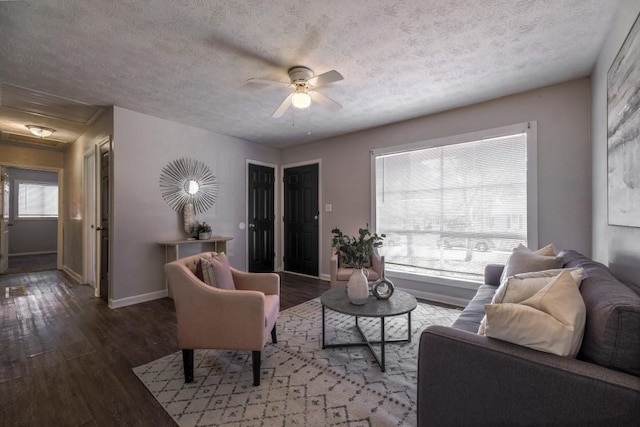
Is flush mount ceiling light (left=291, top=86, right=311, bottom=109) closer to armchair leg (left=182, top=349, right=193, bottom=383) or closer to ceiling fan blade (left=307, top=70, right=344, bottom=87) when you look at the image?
ceiling fan blade (left=307, top=70, right=344, bottom=87)

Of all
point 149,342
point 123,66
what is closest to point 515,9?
point 123,66

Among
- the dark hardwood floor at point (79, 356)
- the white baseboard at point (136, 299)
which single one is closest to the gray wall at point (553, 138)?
the dark hardwood floor at point (79, 356)

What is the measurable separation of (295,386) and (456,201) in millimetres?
2810

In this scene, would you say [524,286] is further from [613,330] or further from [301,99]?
[301,99]

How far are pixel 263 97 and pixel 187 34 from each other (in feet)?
3.69

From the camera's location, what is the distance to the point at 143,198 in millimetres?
3527

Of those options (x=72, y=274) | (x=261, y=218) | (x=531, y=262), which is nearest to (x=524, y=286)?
(x=531, y=262)

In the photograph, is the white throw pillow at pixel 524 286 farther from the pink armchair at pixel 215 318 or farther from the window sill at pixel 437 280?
the window sill at pixel 437 280

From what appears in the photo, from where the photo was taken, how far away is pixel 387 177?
13.2 ft

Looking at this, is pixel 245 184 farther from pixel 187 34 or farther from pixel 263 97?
pixel 187 34

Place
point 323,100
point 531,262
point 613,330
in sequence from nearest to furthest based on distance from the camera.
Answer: point 613,330 < point 531,262 < point 323,100

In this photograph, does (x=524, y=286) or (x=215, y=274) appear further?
(x=215, y=274)

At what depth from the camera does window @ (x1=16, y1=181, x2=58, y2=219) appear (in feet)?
22.7

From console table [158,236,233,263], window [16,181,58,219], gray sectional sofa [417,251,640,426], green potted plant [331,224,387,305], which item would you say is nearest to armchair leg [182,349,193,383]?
green potted plant [331,224,387,305]
